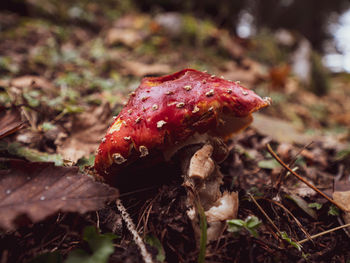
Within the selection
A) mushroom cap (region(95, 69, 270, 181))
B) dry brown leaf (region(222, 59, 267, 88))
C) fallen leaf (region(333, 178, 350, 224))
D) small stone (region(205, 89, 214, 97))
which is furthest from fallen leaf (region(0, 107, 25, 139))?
dry brown leaf (region(222, 59, 267, 88))

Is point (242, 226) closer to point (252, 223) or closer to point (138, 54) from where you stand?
point (252, 223)

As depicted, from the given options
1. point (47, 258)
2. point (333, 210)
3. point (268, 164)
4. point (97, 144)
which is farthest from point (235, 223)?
point (97, 144)

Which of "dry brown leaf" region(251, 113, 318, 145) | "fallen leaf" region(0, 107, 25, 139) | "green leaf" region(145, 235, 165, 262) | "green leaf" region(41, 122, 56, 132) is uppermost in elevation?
"fallen leaf" region(0, 107, 25, 139)

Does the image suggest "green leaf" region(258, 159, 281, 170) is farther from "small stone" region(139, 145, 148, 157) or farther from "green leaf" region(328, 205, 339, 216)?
"small stone" region(139, 145, 148, 157)

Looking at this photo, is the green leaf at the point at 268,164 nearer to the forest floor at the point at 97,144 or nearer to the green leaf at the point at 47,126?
the forest floor at the point at 97,144

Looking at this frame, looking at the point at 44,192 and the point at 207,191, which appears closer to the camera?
the point at 44,192
